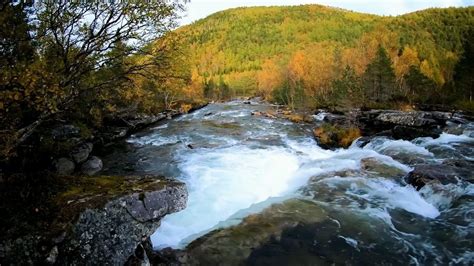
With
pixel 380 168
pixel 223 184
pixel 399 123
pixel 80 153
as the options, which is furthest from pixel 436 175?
pixel 80 153

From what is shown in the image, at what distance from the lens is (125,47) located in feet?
38.3

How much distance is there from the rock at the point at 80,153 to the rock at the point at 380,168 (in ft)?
57.8

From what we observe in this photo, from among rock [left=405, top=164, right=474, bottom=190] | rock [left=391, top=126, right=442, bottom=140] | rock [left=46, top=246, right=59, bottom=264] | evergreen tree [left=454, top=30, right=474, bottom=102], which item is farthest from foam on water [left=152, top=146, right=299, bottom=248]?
evergreen tree [left=454, top=30, right=474, bottom=102]

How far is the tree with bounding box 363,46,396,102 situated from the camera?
214 feet

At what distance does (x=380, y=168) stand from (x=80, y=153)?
1888 centimetres

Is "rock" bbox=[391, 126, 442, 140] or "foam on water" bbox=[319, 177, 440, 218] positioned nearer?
"foam on water" bbox=[319, 177, 440, 218]

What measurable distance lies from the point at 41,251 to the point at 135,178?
337 cm

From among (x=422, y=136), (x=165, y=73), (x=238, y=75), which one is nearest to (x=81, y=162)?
(x=165, y=73)

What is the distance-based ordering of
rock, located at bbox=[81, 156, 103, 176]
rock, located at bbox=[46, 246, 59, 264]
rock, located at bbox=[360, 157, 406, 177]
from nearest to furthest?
rock, located at bbox=[46, 246, 59, 264] < rock, located at bbox=[360, 157, 406, 177] < rock, located at bbox=[81, 156, 103, 176]

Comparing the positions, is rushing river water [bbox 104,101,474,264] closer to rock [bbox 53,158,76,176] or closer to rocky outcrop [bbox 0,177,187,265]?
rock [bbox 53,158,76,176]

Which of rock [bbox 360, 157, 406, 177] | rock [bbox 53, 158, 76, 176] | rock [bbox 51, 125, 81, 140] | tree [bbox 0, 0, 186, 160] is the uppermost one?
tree [bbox 0, 0, 186, 160]

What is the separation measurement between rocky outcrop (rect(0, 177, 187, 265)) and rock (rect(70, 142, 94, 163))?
15170 mm

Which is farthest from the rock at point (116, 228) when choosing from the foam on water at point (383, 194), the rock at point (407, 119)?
the rock at point (407, 119)

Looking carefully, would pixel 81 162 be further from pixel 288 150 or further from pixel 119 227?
pixel 119 227
